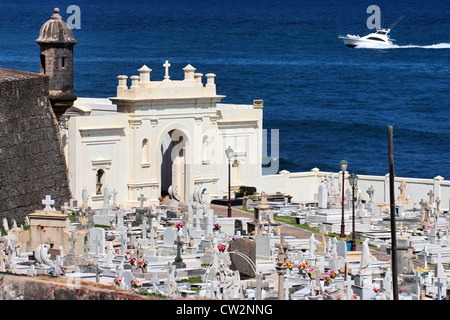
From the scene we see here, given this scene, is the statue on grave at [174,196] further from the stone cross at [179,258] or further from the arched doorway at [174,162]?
the stone cross at [179,258]

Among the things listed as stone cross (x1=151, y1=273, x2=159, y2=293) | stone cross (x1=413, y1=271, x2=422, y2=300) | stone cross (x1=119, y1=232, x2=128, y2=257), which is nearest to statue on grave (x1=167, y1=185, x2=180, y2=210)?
stone cross (x1=119, y1=232, x2=128, y2=257)

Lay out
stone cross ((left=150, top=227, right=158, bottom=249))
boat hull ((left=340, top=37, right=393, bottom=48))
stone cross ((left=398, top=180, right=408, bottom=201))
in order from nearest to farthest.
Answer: stone cross ((left=150, top=227, right=158, bottom=249)) → stone cross ((left=398, top=180, right=408, bottom=201)) → boat hull ((left=340, top=37, right=393, bottom=48))

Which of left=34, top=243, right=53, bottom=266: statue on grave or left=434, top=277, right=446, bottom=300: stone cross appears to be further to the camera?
left=34, top=243, right=53, bottom=266: statue on grave

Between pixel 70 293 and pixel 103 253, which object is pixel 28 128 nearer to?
pixel 103 253

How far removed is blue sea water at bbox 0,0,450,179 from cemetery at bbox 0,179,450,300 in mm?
40954

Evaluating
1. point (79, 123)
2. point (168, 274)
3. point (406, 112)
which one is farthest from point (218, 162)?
point (406, 112)

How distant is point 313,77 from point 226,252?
4225 inches

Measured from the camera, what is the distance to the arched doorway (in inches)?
2117

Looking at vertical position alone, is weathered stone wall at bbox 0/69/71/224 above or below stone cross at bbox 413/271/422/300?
above

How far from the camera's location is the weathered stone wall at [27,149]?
150 feet

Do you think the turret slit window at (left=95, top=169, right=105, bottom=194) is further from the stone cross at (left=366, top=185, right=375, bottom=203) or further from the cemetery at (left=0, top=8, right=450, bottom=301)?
the stone cross at (left=366, top=185, right=375, bottom=203)

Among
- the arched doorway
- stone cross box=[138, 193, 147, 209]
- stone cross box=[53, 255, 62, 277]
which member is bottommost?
stone cross box=[53, 255, 62, 277]

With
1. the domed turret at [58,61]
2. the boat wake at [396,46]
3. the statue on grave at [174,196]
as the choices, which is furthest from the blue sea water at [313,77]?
the domed turret at [58,61]

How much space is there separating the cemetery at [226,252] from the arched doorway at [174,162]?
3.56 metres
